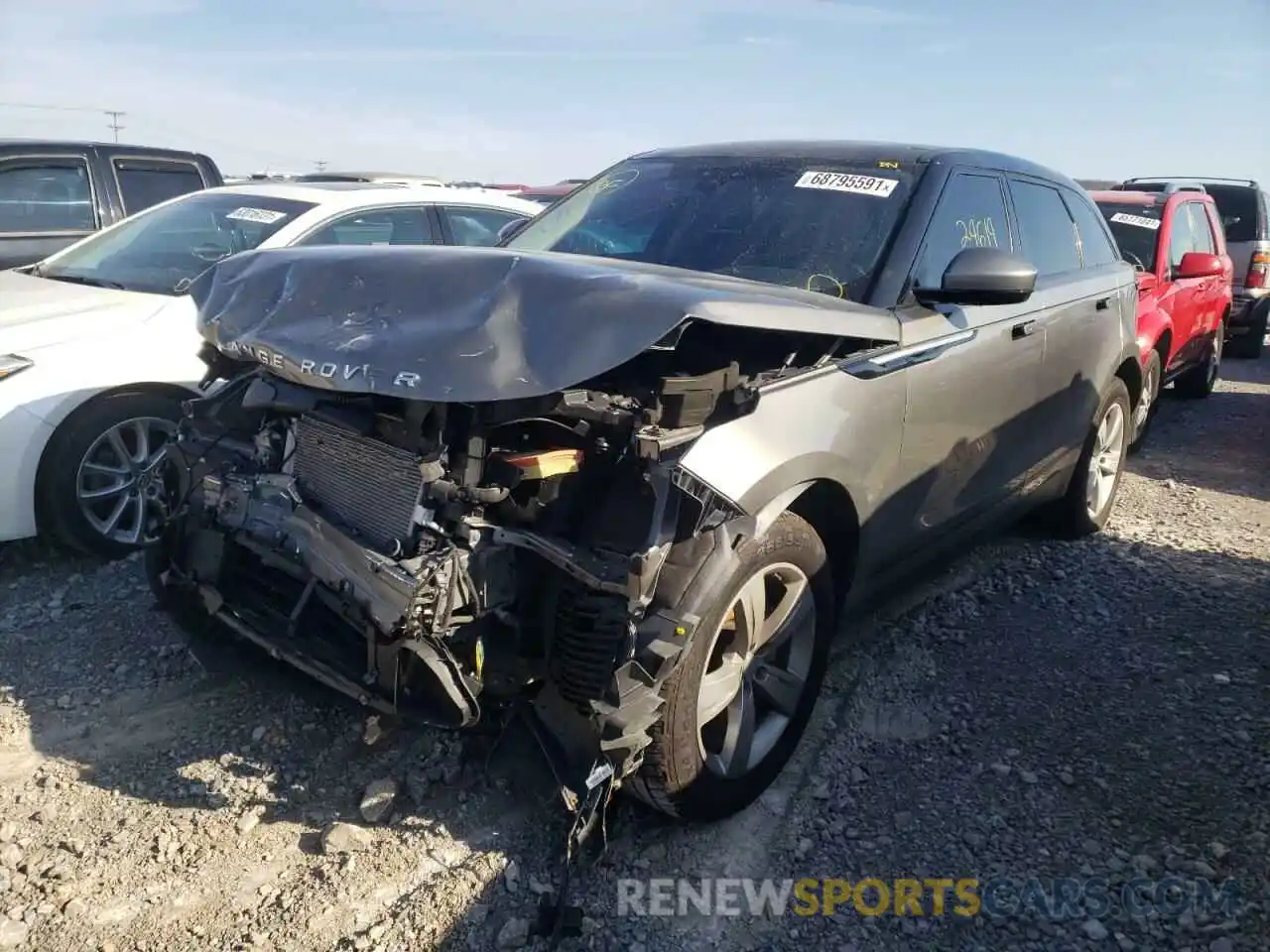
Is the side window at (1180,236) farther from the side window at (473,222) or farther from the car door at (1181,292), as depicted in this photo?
the side window at (473,222)

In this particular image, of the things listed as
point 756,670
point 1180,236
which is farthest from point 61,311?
point 1180,236

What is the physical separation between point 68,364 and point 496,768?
2806mm

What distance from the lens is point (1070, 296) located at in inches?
181

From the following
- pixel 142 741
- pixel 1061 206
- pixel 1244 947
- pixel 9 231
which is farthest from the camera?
pixel 9 231

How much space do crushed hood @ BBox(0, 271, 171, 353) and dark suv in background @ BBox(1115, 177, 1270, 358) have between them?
35.1 feet

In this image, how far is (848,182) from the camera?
3.78 m

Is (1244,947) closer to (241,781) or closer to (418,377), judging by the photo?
(418,377)

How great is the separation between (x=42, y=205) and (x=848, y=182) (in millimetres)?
6113

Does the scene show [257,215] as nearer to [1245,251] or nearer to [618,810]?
[618,810]

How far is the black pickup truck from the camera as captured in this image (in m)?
7.08

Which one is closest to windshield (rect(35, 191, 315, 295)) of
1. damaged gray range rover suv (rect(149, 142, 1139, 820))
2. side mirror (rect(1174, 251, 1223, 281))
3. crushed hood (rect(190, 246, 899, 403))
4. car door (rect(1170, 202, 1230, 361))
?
damaged gray range rover suv (rect(149, 142, 1139, 820))

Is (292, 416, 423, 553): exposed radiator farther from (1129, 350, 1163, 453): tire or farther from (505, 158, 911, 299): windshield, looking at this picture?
(1129, 350, 1163, 453): tire

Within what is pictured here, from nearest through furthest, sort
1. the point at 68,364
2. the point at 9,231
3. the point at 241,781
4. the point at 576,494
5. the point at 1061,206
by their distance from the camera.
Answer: the point at 576,494, the point at 241,781, the point at 68,364, the point at 1061,206, the point at 9,231

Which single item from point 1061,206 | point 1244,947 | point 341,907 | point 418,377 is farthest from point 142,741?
point 1061,206
